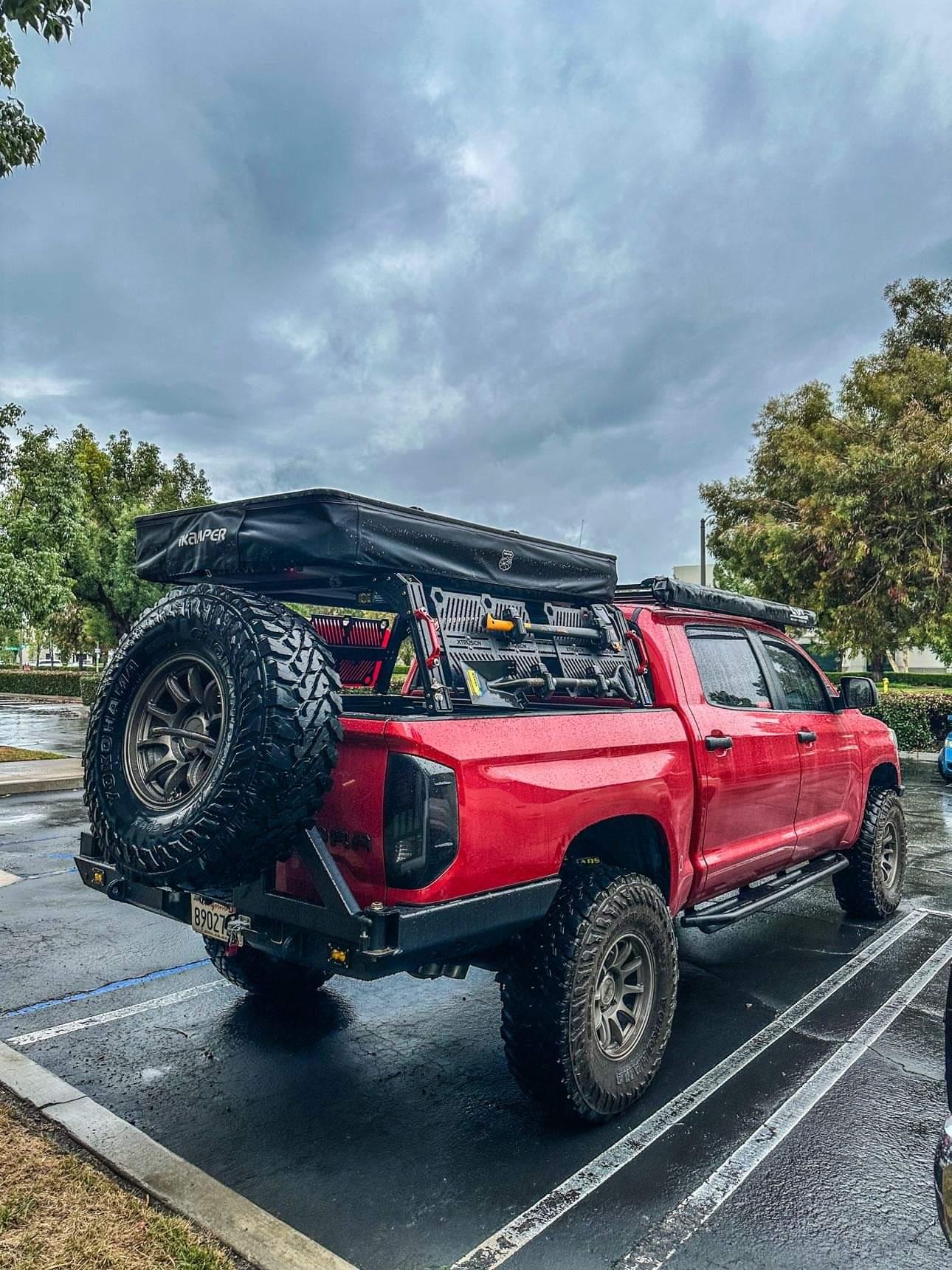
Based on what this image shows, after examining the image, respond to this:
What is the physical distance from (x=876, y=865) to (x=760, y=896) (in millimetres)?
1757

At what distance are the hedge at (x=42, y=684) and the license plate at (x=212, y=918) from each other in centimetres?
3754

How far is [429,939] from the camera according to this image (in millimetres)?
2770

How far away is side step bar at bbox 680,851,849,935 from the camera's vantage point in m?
4.31

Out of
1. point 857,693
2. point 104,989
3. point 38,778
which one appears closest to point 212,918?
point 104,989

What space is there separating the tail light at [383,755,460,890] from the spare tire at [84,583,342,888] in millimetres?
229

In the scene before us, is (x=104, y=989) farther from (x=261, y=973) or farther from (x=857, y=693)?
(x=857, y=693)

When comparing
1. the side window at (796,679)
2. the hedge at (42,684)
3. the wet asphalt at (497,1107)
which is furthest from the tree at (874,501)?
the hedge at (42,684)

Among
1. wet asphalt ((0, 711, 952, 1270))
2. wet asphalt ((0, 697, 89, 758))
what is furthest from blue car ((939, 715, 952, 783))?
wet asphalt ((0, 697, 89, 758))

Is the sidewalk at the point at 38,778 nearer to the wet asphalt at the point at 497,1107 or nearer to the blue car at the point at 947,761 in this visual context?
the wet asphalt at the point at 497,1107

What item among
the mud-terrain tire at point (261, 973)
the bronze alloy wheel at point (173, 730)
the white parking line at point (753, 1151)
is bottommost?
the white parking line at point (753, 1151)

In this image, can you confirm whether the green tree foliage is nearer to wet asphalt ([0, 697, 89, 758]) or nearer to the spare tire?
wet asphalt ([0, 697, 89, 758])

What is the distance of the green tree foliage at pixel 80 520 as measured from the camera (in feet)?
52.0

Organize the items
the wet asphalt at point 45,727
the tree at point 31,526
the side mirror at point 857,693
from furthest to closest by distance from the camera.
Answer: the wet asphalt at point 45,727
the tree at point 31,526
the side mirror at point 857,693

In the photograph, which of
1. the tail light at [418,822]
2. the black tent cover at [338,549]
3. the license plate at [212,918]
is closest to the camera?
the tail light at [418,822]
